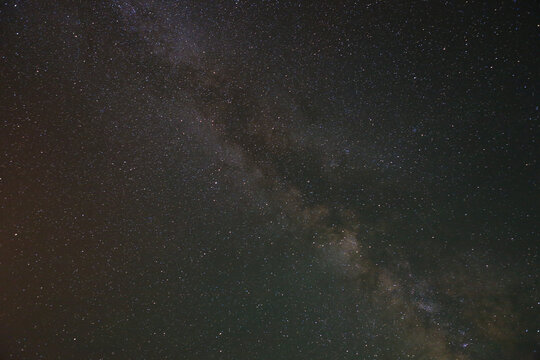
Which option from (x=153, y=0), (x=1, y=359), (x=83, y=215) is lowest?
(x=1, y=359)

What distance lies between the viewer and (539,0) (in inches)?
78.4

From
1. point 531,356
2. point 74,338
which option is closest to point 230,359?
point 74,338

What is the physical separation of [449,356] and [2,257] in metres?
5.63

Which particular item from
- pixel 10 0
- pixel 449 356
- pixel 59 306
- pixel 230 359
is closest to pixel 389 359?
pixel 449 356

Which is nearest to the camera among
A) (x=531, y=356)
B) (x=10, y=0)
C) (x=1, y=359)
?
(x=10, y=0)

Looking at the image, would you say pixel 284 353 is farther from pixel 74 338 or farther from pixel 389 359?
pixel 74 338

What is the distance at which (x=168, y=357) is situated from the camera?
11.2 ft

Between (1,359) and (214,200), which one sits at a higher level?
(214,200)

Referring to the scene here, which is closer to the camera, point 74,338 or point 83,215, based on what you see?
point 83,215

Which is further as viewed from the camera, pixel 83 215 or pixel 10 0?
pixel 83 215

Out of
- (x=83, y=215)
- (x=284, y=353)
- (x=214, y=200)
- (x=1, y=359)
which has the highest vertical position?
(x=214, y=200)

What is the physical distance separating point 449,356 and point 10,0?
20.6 ft

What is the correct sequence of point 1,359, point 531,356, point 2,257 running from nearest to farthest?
point 2,257 → point 1,359 → point 531,356

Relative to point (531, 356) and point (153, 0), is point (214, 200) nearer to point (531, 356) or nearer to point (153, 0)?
point (153, 0)
